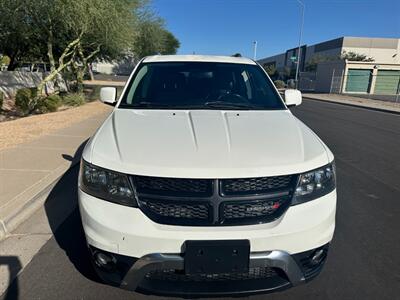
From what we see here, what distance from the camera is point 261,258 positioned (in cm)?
229

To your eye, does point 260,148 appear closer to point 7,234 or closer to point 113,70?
point 7,234

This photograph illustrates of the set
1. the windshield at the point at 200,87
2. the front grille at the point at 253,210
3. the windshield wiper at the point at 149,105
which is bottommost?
the front grille at the point at 253,210

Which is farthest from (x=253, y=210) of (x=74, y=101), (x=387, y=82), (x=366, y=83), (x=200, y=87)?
(x=387, y=82)

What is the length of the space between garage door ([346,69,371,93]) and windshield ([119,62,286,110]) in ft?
146

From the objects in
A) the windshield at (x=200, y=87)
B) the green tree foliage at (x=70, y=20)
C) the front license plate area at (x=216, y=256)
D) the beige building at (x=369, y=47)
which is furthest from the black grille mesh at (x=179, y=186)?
the beige building at (x=369, y=47)

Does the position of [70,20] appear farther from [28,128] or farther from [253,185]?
[253,185]

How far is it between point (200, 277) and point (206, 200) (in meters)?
0.50

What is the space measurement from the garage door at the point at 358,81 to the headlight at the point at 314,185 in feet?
151

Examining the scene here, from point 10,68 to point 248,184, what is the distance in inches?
1168

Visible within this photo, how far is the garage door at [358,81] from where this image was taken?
44775mm

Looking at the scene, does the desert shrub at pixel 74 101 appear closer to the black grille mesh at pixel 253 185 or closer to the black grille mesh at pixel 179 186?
the black grille mesh at pixel 179 186

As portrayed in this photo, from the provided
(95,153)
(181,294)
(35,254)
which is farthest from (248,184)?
(35,254)

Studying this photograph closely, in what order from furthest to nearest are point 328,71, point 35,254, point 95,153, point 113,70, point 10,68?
point 113,70
point 328,71
point 10,68
point 35,254
point 95,153

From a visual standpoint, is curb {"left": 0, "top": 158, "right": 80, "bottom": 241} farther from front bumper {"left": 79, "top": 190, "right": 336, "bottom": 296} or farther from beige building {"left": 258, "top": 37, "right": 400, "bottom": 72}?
beige building {"left": 258, "top": 37, "right": 400, "bottom": 72}
